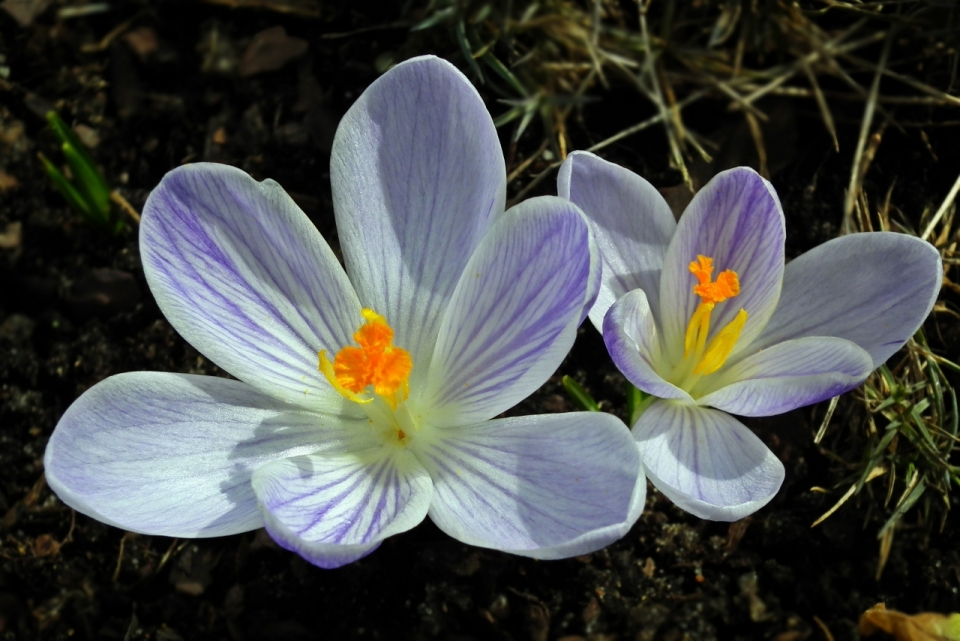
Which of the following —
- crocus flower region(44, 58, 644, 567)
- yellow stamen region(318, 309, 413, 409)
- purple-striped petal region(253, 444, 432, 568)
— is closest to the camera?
purple-striped petal region(253, 444, 432, 568)

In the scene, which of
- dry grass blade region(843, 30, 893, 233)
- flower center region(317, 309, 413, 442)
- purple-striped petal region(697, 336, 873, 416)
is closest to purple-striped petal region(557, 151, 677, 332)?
purple-striped petal region(697, 336, 873, 416)

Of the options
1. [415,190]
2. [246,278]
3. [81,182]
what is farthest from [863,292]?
[81,182]

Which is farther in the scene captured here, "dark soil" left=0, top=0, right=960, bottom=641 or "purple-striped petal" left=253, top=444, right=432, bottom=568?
"dark soil" left=0, top=0, right=960, bottom=641

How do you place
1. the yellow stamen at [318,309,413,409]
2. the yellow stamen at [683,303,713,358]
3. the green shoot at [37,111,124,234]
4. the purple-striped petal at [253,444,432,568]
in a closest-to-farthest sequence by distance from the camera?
the purple-striped petal at [253,444,432,568] < the yellow stamen at [318,309,413,409] < the yellow stamen at [683,303,713,358] < the green shoot at [37,111,124,234]

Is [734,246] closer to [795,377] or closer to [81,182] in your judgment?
[795,377]

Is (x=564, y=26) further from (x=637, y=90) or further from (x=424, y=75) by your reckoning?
(x=424, y=75)

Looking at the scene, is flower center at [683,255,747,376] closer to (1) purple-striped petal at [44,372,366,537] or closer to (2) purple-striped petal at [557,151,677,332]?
(2) purple-striped petal at [557,151,677,332]

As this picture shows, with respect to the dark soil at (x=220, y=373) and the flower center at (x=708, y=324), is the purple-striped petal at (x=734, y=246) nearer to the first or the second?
the flower center at (x=708, y=324)
